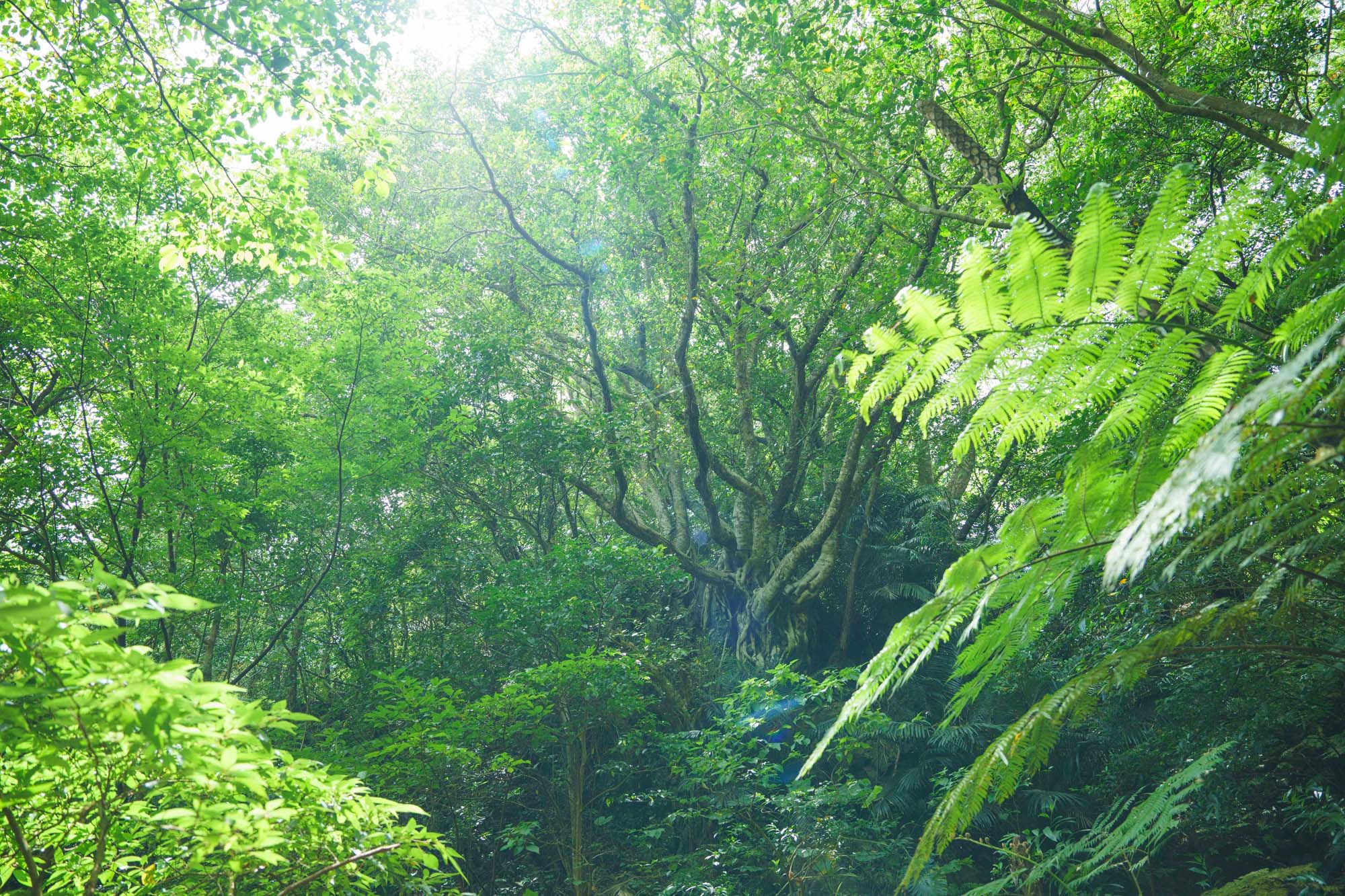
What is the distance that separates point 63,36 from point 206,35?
933mm

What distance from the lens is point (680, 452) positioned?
10.4 metres

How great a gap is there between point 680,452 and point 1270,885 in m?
8.13

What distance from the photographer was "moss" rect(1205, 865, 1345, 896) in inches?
103

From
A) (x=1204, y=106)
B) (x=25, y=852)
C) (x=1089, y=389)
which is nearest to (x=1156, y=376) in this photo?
(x=1089, y=389)

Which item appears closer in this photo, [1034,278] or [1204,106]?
[1034,278]

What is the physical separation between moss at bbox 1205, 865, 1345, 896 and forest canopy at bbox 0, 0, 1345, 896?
0.05 ft

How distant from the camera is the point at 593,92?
22.3 feet

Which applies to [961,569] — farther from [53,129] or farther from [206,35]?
[53,129]

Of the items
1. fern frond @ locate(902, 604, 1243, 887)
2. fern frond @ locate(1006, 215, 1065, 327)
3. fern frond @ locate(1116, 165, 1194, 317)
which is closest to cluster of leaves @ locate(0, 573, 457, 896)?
fern frond @ locate(902, 604, 1243, 887)

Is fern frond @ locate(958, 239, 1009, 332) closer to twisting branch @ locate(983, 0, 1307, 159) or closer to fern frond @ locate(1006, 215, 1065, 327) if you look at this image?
fern frond @ locate(1006, 215, 1065, 327)

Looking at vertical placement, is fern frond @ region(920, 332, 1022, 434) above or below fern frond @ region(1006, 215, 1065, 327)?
below

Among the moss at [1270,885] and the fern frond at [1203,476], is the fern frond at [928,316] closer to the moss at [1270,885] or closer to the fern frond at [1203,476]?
the fern frond at [1203,476]

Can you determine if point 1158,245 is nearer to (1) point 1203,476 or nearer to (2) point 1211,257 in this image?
(2) point 1211,257

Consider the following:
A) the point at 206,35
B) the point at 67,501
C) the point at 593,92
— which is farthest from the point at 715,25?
the point at 67,501
